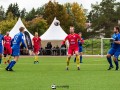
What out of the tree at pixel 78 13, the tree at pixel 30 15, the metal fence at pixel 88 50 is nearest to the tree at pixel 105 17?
the tree at pixel 78 13

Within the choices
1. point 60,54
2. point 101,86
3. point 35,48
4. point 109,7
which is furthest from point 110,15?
point 101,86

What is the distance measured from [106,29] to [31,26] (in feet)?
85.4

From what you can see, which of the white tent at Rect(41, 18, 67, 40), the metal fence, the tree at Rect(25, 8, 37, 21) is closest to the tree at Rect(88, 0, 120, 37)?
the tree at Rect(25, 8, 37, 21)

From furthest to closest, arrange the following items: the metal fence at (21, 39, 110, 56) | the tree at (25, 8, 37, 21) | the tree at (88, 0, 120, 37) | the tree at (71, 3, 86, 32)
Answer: the tree at (25, 8, 37, 21), the tree at (71, 3, 86, 32), the tree at (88, 0, 120, 37), the metal fence at (21, 39, 110, 56)

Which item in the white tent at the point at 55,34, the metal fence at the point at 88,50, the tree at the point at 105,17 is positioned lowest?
the metal fence at the point at 88,50

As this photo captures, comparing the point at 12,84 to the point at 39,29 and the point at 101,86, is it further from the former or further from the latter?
the point at 39,29

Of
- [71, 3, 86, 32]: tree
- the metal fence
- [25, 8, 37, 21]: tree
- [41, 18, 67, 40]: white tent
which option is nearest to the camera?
[41, 18, 67, 40]: white tent

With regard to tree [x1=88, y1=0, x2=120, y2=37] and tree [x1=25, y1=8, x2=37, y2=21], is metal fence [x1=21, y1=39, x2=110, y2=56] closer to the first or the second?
tree [x1=88, y1=0, x2=120, y2=37]

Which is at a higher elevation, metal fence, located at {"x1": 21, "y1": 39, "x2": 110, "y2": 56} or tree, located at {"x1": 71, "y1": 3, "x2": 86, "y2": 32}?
tree, located at {"x1": 71, "y1": 3, "x2": 86, "y2": 32}

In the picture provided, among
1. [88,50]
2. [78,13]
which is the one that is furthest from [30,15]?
[88,50]

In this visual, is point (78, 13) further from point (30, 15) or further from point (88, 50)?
point (88, 50)

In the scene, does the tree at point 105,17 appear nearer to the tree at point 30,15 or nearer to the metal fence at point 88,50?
the tree at point 30,15

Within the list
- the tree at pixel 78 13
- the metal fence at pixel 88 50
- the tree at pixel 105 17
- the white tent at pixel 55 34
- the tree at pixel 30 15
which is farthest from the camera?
the tree at pixel 30 15

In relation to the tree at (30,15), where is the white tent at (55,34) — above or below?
below
